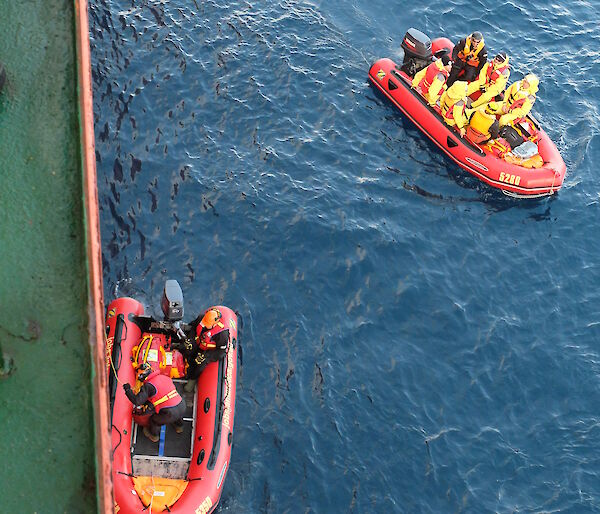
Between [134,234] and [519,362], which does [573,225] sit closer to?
[519,362]

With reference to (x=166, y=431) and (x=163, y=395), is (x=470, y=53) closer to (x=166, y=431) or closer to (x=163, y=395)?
(x=163, y=395)

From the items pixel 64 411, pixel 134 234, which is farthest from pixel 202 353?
pixel 64 411

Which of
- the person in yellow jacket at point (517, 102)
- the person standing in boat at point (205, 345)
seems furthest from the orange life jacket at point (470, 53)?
the person standing in boat at point (205, 345)

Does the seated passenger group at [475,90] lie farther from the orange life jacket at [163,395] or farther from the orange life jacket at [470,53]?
the orange life jacket at [163,395]

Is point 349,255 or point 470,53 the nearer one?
point 349,255

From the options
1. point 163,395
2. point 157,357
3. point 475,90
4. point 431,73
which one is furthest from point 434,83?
point 163,395

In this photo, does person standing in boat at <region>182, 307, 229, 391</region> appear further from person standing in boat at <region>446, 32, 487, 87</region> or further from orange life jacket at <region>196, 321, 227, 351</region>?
person standing in boat at <region>446, 32, 487, 87</region>

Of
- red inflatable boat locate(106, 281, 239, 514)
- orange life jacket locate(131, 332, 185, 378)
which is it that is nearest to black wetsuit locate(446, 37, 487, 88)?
Answer: red inflatable boat locate(106, 281, 239, 514)

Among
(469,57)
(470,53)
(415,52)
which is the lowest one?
(415,52)
